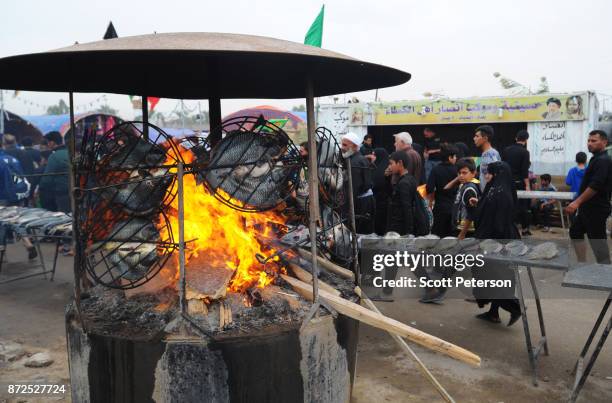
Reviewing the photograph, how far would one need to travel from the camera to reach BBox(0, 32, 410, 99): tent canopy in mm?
2424

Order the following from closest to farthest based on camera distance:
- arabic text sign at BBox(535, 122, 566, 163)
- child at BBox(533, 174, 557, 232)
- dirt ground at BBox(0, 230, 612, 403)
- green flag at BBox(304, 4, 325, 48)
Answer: dirt ground at BBox(0, 230, 612, 403), green flag at BBox(304, 4, 325, 48), child at BBox(533, 174, 557, 232), arabic text sign at BBox(535, 122, 566, 163)

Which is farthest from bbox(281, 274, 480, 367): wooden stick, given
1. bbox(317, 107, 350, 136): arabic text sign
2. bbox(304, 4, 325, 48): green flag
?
bbox(317, 107, 350, 136): arabic text sign

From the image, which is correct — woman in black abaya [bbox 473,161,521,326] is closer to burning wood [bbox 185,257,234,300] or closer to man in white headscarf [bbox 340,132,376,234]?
man in white headscarf [bbox 340,132,376,234]

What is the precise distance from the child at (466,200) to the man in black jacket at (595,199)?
1.43 meters

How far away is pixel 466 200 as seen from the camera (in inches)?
234

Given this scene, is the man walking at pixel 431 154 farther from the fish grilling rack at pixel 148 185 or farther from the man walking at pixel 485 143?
the fish grilling rack at pixel 148 185

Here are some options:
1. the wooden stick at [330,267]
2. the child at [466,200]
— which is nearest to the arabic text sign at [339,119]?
the child at [466,200]

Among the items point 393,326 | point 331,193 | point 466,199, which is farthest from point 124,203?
→ point 466,199

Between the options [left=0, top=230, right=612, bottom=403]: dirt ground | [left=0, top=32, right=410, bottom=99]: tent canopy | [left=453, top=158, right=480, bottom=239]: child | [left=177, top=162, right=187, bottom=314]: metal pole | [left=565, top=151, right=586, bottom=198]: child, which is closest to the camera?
[left=0, top=32, right=410, bottom=99]: tent canopy

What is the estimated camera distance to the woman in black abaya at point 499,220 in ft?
17.1

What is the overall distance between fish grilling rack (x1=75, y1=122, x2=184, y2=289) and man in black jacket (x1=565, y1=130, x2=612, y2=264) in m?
5.34

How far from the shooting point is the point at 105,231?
3.25m

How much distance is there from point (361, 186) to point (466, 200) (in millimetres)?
1319

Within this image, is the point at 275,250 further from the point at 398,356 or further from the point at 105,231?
the point at 398,356
